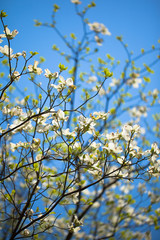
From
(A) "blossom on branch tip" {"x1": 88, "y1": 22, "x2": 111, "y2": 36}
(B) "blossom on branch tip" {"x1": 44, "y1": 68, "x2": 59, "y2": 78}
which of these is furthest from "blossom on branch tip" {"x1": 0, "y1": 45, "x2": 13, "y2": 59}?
(A) "blossom on branch tip" {"x1": 88, "y1": 22, "x2": 111, "y2": 36}

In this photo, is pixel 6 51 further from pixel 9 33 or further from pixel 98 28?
pixel 98 28

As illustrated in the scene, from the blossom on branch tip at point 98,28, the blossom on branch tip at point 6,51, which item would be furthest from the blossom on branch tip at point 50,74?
the blossom on branch tip at point 98,28

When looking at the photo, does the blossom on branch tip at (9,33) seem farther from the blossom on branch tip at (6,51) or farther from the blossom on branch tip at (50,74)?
the blossom on branch tip at (50,74)

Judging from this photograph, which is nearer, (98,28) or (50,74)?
(50,74)

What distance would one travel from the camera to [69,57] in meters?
2.88

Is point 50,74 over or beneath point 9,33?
beneath

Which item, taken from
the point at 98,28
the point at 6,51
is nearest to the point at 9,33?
the point at 6,51

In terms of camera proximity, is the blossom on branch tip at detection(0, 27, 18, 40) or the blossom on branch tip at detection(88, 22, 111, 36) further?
the blossom on branch tip at detection(88, 22, 111, 36)

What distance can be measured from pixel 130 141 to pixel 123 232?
2.01 m

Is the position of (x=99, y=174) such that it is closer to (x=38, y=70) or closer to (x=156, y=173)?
(x=156, y=173)

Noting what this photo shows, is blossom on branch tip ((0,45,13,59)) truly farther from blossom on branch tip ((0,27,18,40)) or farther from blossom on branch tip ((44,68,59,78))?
blossom on branch tip ((44,68,59,78))

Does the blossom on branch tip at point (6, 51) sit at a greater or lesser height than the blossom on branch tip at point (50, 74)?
greater

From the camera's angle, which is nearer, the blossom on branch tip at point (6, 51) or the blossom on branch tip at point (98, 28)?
the blossom on branch tip at point (6, 51)

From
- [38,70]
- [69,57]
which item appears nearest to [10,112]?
[38,70]
